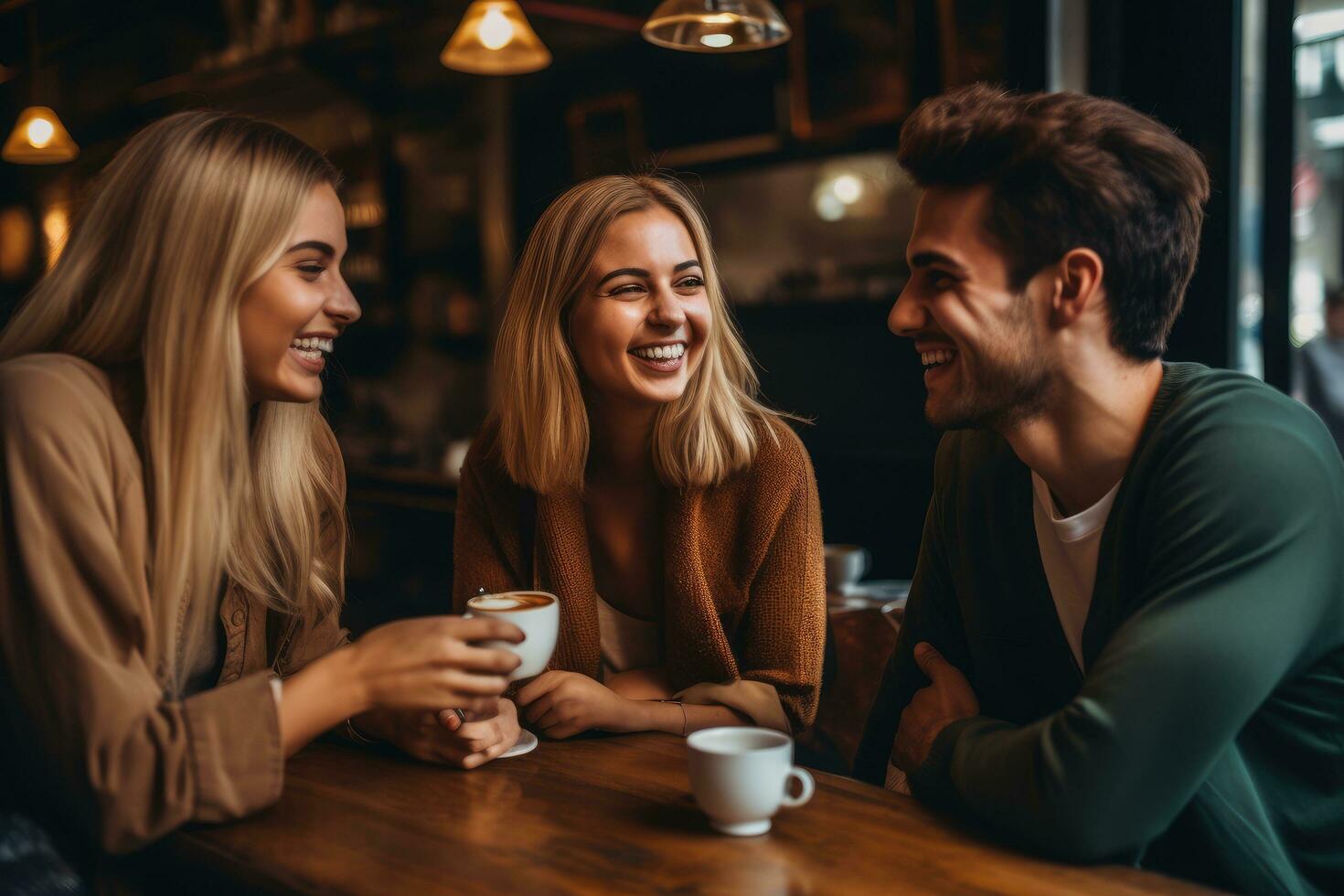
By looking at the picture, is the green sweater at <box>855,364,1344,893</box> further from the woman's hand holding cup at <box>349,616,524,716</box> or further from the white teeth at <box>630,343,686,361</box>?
the white teeth at <box>630,343,686,361</box>

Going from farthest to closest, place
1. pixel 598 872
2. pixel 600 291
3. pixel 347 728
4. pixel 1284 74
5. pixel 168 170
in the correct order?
pixel 1284 74 < pixel 600 291 < pixel 347 728 < pixel 168 170 < pixel 598 872

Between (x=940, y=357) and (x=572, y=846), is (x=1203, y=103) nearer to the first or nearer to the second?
(x=940, y=357)

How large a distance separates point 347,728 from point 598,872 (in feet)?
1.82

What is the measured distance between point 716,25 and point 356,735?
2257 millimetres

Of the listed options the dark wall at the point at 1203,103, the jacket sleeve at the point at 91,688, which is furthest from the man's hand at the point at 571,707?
the dark wall at the point at 1203,103

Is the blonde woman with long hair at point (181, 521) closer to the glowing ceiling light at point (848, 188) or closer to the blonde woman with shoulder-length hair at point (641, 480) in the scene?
the blonde woman with shoulder-length hair at point (641, 480)

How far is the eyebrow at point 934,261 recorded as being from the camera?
1.39 metres

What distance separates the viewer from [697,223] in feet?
6.45

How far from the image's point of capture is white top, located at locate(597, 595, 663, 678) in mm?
1934

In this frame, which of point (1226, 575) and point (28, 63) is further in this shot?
point (28, 63)

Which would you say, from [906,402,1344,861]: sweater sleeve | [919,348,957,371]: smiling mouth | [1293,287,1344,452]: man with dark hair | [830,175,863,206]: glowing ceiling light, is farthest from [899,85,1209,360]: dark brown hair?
[830,175,863,206]: glowing ceiling light

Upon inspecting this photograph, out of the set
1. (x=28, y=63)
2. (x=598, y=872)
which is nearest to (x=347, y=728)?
(x=598, y=872)

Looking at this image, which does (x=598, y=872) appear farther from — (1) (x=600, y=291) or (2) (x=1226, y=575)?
(1) (x=600, y=291)

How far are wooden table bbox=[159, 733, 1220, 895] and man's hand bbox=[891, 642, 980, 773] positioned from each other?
0.10m
